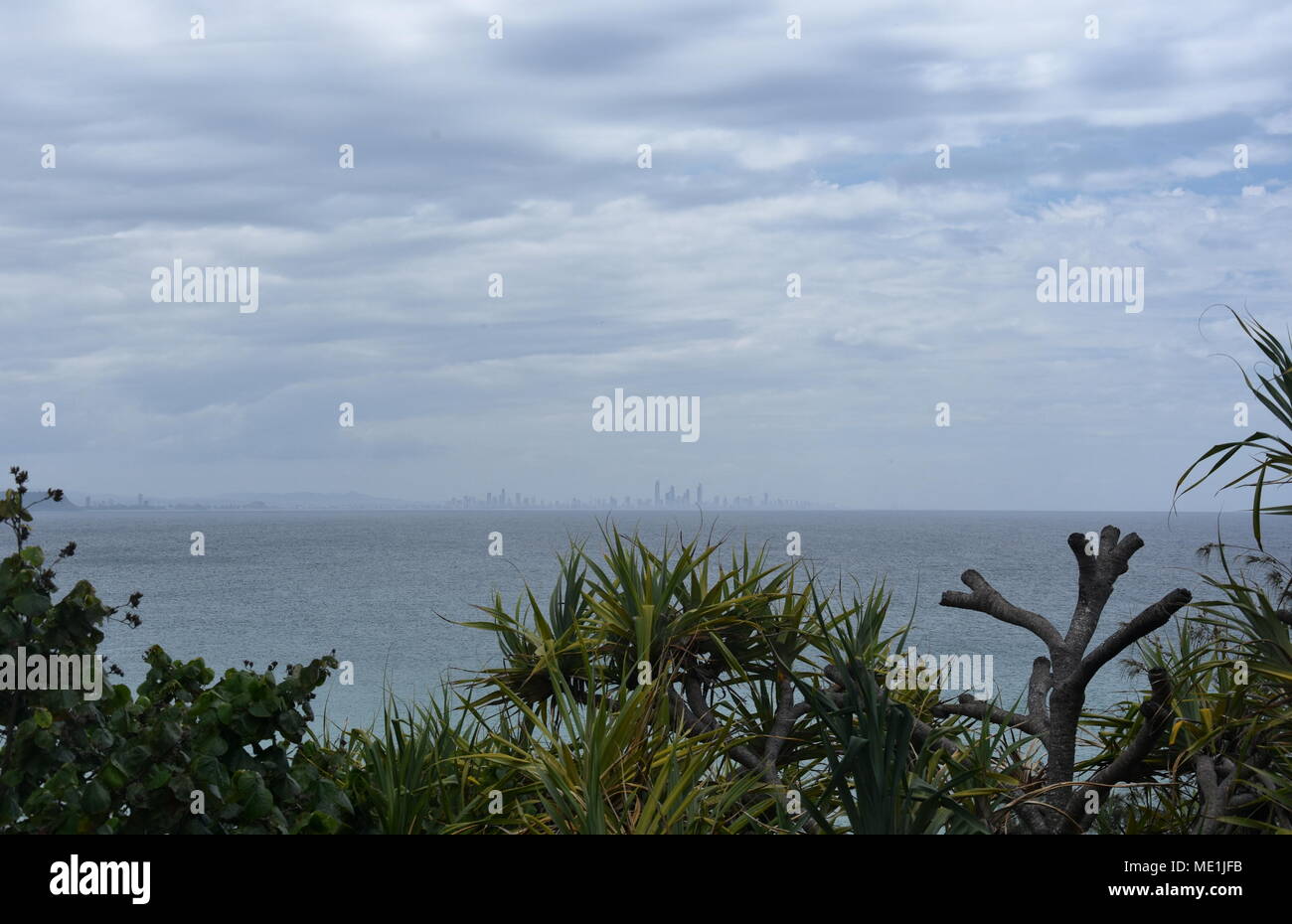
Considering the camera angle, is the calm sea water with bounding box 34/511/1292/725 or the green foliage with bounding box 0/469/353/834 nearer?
the green foliage with bounding box 0/469/353/834

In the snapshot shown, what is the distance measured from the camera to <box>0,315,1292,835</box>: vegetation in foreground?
3094 mm

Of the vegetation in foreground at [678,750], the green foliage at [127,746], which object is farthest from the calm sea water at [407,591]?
the green foliage at [127,746]

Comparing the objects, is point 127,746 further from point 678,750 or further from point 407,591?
point 407,591

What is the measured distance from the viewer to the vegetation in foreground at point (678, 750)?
122 inches

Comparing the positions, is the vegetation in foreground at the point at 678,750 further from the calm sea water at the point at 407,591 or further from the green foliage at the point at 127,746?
the calm sea water at the point at 407,591

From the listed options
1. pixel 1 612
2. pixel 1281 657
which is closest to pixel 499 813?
pixel 1 612

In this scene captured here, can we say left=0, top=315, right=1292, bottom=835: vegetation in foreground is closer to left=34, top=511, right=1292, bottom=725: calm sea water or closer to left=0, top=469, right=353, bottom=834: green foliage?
left=0, top=469, right=353, bottom=834: green foliage

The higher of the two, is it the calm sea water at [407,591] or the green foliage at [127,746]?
the green foliage at [127,746]

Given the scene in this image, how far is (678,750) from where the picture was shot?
352 cm

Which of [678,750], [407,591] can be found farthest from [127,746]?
[407,591]

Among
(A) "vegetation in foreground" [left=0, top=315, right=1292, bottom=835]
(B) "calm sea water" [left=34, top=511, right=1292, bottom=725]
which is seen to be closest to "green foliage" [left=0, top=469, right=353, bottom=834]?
(A) "vegetation in foreground" [left=0, top=315, right=1292, bottom=835]

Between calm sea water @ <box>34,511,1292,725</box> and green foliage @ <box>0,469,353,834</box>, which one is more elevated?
green foliage @ <box>0,469,353,834</box>

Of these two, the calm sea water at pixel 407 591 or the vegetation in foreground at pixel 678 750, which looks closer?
the vegetation in foreground at pixel 678 750
